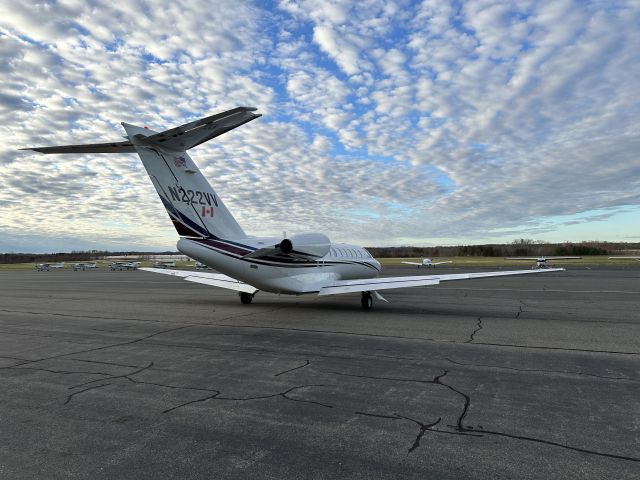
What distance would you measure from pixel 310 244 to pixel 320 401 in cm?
960

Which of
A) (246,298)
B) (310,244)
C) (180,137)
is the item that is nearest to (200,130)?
(180,137)

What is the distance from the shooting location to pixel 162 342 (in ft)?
31.5

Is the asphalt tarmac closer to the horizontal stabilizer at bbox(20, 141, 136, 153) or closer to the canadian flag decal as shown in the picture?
the canadian flag decal

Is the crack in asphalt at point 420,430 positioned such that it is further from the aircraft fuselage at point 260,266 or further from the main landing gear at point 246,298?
the main landing gear at point 246,298

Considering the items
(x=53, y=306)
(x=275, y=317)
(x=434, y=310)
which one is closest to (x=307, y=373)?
(x=275, y=317)

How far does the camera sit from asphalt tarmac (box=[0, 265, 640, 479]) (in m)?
3.79

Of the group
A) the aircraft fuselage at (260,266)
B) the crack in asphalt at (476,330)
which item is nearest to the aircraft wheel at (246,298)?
the aircraft fuselage at (260,266)

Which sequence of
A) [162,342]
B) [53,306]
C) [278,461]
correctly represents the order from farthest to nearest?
[53,306] < [162,342] < [278,461]

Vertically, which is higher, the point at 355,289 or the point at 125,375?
the point at 355,289

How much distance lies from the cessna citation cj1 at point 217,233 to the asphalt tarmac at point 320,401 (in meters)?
2.58

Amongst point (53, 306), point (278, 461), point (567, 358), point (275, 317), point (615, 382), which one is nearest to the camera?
point (278, 461)

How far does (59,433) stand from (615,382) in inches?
296

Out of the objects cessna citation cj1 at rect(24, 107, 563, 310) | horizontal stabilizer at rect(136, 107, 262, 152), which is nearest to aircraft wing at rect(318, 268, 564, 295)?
cessna citation cj1 at rect(24, 107, 563, 310)

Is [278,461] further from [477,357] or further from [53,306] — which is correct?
[53,306]
